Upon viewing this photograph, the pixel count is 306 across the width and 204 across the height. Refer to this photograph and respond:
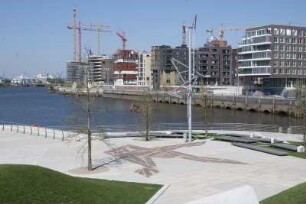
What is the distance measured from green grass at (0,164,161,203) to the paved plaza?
110 inches

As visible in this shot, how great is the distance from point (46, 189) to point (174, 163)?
14.2 metres

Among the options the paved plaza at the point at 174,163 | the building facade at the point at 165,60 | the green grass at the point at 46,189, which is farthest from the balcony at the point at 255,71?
the green grass at the point at 46,189

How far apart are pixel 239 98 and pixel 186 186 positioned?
3742 inches

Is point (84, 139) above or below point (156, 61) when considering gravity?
below

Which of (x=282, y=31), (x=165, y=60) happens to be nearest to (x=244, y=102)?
(x=282, y=31)

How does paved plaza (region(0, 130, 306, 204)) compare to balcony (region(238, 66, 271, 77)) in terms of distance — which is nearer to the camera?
paved plaza (region(0, 130, 306, 204))

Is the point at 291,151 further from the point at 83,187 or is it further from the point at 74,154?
the point at 83,187

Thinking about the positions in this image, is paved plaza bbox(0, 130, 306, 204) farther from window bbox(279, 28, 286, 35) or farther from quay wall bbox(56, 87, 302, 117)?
window bbox(279, 28, 286, 35)

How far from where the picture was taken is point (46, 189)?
17438mm

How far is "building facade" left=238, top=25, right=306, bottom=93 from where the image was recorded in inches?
5039

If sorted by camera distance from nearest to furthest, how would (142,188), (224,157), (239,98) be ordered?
1. (142,188)
2. (224,157)
3. (239,98)

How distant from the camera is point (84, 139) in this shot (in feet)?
137

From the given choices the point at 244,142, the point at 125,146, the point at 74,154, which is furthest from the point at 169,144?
the point at 74,154

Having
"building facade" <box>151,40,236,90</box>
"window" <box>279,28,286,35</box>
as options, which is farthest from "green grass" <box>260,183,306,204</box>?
"building facade" <box>151,40,236,90</box>
